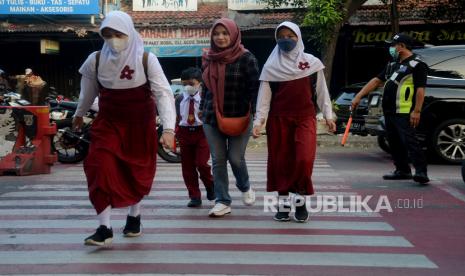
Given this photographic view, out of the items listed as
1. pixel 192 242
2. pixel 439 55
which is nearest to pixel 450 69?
pixel 439 55

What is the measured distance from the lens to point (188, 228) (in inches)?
228

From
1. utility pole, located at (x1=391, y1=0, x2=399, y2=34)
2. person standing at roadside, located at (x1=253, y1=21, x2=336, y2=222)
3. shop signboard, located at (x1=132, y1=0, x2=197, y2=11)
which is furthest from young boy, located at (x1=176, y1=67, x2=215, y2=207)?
shop signboard, located at (x1=132, y1=0, x2=197, y2=11)

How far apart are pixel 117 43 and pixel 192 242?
1726 mm

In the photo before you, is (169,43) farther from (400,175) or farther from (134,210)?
(134,210)

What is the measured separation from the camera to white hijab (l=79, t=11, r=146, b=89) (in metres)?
4.93

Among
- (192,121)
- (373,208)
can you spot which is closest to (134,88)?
(192,121)

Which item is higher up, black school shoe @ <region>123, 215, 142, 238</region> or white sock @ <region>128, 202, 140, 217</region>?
white sock @ <region>128, 202, 140, 217</region>

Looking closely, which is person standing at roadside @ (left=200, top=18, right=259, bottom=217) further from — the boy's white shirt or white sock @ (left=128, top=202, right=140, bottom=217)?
white sock @ (left=128, top=202, right=140, bottom=217)

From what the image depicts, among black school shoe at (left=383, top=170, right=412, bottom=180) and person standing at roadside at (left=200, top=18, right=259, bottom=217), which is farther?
black school shoe at (left=383, top=170, right=412, bottom=180)

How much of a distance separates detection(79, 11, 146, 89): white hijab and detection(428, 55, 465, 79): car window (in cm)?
659

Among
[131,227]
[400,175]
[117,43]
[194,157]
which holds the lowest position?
[400,175]

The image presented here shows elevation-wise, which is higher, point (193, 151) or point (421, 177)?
point (193, 151)

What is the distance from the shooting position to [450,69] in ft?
33.6

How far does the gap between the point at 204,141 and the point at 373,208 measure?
1916 millimetres
